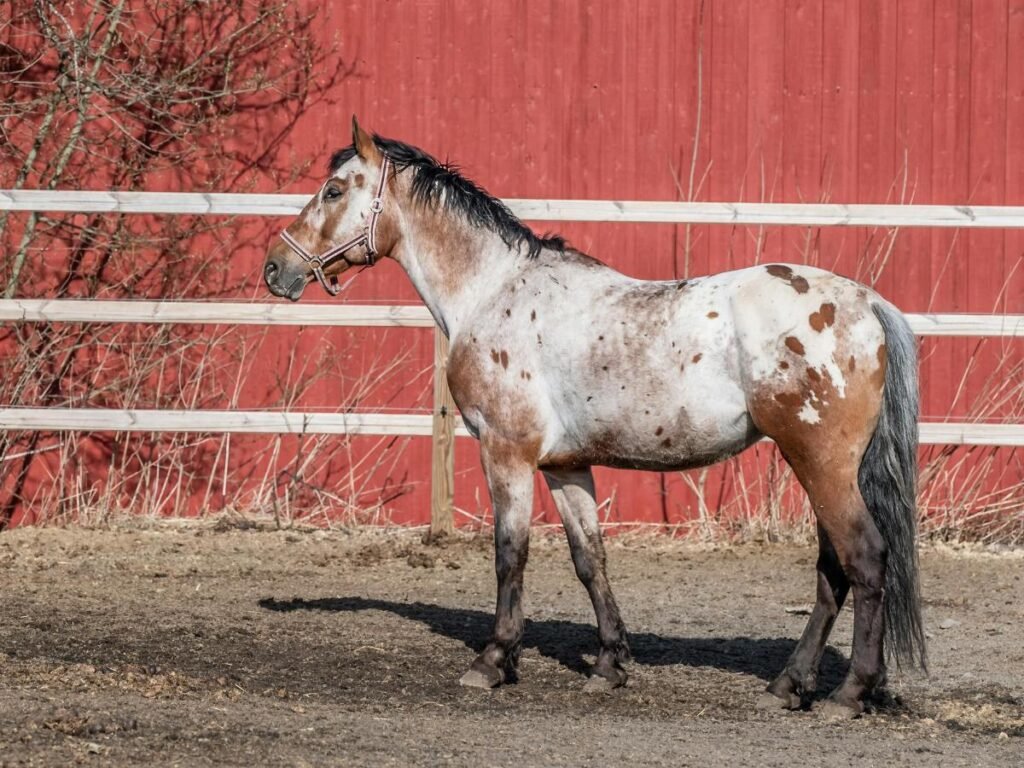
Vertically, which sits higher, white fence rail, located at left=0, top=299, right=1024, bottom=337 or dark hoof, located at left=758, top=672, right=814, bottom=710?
white fence rail, located at left=0, top=299, right=1024, bottom=337

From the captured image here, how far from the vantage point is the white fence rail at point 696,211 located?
7.70 m

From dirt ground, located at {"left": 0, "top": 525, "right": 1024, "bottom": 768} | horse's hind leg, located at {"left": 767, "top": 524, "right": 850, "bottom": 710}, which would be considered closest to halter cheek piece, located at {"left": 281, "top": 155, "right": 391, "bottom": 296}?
dirt ground, located at {"left": 0, "top": 525, "right": 1024, "bottom": 768}

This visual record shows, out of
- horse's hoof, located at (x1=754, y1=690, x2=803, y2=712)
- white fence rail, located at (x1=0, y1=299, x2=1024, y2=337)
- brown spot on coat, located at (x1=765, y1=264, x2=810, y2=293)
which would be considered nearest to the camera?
brown spot on coat, located at (x1=765, y1=264, x2=810, y2=293)

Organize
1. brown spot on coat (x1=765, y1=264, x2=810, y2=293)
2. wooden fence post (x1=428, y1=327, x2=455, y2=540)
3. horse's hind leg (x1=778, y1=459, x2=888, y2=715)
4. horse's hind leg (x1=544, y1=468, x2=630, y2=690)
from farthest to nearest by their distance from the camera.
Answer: wooden fence post (x1=428, y1=327, x2=455, y2=540), horse's hind leg (x1=544, y1=468, x2=630, y2=690), brown spot on coat (x1=765, y1=264, x2=810, y2=293), horse's hind leg (x1=778, y1=459, x2=888, y2=715)

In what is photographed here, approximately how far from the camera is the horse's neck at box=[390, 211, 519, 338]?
5434mm

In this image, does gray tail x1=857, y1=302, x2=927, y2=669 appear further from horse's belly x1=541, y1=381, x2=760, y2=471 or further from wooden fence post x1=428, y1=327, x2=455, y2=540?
wooden fence post x1=428, y1=327, x2=455, y2=540

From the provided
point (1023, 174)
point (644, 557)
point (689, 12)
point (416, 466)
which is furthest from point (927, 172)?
point (416, 466)

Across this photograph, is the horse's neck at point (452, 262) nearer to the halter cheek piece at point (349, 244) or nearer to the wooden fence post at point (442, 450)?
the halter cheek piece at point (349, 244)

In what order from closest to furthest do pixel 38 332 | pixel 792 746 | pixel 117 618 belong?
1. pixel 792 746
2. pixel 117 618
3. pixel 38 332

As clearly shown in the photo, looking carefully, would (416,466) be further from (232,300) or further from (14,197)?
(14,197)

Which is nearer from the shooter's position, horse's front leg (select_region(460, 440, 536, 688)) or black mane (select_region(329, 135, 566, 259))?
horse's front leg (select_region(460, 440, 536, 688))

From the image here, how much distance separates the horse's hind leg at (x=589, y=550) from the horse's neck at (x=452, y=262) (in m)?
0.70

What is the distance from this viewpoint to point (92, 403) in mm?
9055

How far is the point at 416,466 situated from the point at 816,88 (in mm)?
3418
